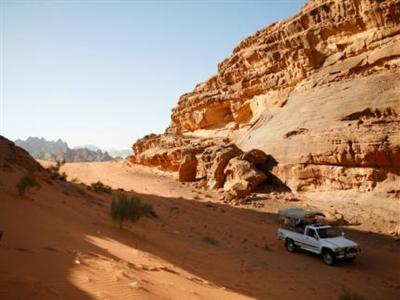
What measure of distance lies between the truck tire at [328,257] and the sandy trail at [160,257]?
0.88ft

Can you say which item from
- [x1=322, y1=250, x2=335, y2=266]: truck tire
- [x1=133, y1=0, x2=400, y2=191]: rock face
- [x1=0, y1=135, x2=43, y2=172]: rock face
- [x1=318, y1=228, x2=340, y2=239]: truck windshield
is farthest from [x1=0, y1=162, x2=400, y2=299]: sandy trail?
[x1=133, y1=0, x2=400, y2=191]: rock face

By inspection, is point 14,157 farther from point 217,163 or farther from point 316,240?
point 316,240

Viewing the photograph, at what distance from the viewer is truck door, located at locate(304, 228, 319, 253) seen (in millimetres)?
13828

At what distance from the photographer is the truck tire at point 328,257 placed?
515 inches

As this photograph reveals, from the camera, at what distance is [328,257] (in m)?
13.2

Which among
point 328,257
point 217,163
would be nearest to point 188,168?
point 217,163

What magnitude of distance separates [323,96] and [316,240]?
1445 cm

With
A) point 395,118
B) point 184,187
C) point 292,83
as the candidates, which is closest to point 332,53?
point 292,83

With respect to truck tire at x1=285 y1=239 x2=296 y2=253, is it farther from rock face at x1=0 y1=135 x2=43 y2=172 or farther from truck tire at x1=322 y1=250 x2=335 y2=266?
rock face at x1=0 y1=135 x2=43 y2=172

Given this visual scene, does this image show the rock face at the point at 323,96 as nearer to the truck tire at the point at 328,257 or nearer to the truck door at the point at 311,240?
the truck door at the point at 311,240

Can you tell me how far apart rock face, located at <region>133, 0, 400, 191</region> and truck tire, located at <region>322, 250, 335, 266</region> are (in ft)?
27.6

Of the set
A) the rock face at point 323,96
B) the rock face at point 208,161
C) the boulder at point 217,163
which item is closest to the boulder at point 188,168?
the rock face at point 208,161

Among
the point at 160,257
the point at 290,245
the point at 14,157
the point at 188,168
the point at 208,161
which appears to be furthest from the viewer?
the point at 188,168

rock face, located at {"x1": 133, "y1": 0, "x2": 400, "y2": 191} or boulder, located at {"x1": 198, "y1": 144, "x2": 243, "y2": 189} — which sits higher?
rock face, located at {"x1": 133, "y1": 0, "x2": 400, "y2": 191}
